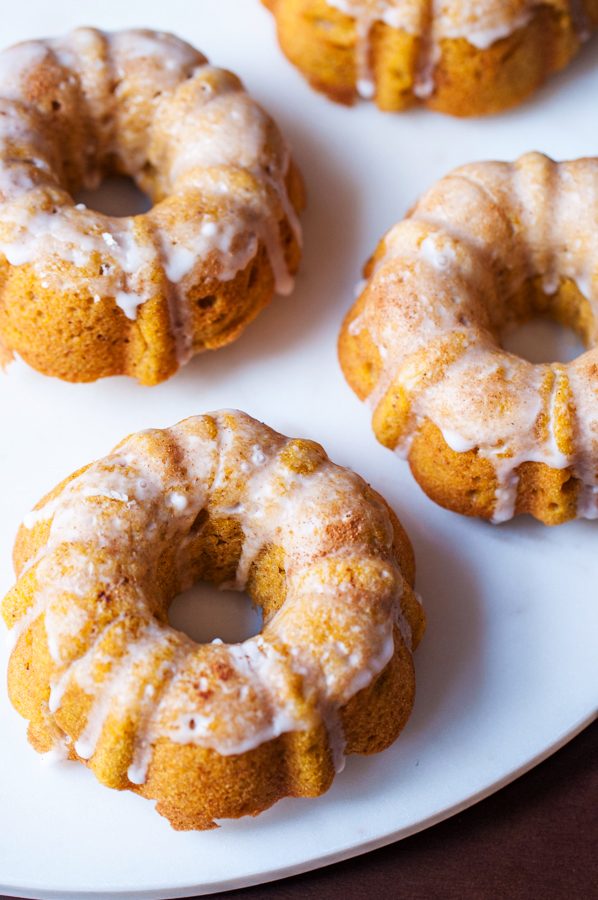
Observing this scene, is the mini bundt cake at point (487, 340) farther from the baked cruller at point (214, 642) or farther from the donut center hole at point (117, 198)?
the donut center hole at point (117, 198)

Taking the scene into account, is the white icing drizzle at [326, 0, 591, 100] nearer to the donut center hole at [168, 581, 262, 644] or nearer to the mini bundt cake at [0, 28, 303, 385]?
the mini bundt cake at [0, 28, 303, 385]

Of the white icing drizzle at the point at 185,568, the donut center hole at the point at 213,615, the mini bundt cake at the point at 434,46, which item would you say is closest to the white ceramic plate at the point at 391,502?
the mini bundt cake at the point at 434,46

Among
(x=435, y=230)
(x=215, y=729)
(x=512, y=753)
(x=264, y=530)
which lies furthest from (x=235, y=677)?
(x=435, y=230)

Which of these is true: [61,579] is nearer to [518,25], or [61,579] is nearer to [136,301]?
[136,301]

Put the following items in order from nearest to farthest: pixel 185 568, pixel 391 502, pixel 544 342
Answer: pixel 185 568
pixel 391 502
pixel 544 342

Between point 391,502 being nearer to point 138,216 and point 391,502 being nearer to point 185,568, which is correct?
point 185,568

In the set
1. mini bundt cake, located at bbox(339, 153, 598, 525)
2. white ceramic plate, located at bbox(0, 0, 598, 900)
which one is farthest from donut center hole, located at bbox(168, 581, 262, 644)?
mini bundt cake, located at bbox(339, 153, 598, 525)

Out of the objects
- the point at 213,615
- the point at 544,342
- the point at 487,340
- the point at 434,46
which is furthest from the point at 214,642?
the point at 434,46
